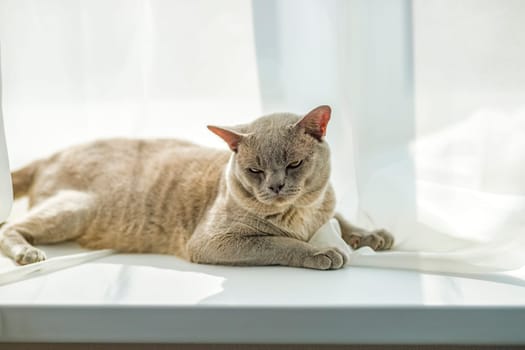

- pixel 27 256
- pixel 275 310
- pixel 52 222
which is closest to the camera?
pixel 275 310

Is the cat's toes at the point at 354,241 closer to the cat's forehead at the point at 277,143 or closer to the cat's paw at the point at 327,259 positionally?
the cat's paw at the point at 327,259

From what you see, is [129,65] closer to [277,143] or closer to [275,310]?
[277,143]

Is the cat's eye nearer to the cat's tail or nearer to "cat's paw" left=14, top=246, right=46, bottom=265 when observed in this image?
"cat's paw" left=14, top=246, right=46, bottom=265

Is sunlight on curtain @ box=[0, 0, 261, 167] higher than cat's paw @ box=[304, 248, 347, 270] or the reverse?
higher

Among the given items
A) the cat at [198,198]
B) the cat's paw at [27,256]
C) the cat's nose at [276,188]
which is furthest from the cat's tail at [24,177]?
the cat's nose at [276,188]

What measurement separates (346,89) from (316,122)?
17 centimetres

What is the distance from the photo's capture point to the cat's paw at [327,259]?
4.62 ft

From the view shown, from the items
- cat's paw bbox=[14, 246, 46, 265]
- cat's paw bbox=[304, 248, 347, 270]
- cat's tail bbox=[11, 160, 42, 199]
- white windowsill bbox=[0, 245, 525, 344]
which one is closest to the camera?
white windowsill bbox=[0, 245, 525, 344]

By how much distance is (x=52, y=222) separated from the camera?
168cm

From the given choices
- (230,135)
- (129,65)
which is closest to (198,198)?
(230,135)

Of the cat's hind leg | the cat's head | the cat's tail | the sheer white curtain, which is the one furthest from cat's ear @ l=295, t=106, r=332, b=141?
the cat's tail

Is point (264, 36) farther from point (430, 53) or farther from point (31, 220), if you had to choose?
point (31, 220)

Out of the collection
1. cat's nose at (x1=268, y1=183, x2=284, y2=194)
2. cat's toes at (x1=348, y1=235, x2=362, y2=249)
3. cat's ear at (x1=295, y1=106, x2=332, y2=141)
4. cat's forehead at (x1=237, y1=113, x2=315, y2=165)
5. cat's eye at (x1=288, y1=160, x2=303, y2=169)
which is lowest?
cat's toes at (x1=348, y1=235, x2=362, y2=249)

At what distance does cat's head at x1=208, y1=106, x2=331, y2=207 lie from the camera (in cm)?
145
